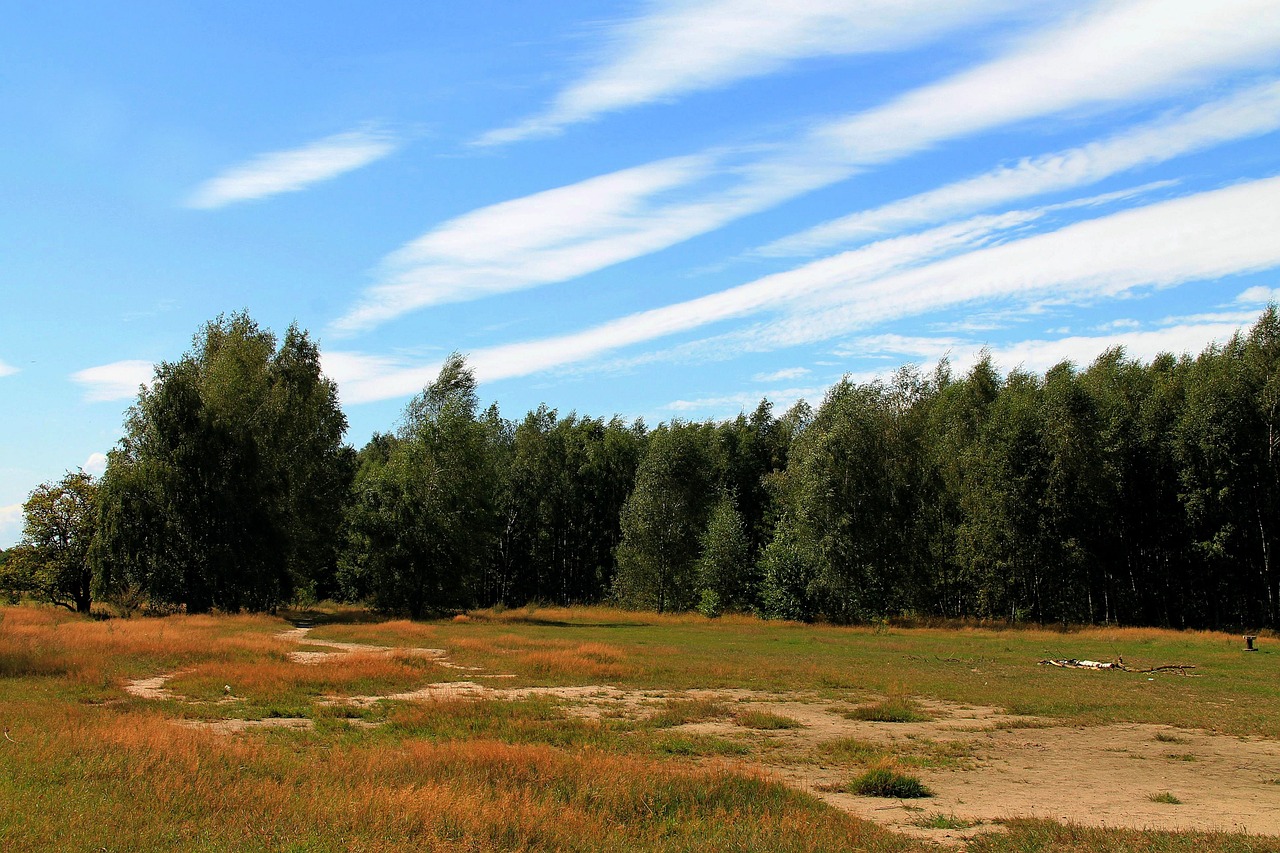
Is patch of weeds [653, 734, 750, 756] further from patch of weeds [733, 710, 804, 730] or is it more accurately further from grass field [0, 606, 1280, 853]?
patch of weeds [733, 710, 804, 730]

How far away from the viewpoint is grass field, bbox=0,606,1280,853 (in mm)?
10398

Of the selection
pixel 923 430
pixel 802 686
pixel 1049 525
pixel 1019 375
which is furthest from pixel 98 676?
pixel 1019 375

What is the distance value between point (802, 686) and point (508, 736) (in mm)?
12835

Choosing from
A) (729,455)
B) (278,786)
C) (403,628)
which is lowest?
(403,628)

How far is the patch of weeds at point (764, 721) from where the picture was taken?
772 inches

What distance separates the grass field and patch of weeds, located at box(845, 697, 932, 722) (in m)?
0.10

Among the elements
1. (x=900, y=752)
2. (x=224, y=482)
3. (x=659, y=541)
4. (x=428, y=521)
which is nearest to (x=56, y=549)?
(x=224, y=482)

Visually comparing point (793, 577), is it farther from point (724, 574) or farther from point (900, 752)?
point (900, 752)

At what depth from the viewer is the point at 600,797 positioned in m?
12.0

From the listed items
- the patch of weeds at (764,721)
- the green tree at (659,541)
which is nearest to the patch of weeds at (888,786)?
the patch of weeds at (764,721)

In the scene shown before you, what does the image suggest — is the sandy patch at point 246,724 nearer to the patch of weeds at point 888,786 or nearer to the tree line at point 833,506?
the patch of weeds at point 888,786

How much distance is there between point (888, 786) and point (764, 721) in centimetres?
642

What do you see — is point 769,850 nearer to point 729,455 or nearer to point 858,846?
point 858,846

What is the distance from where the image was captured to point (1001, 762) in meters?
16.2
